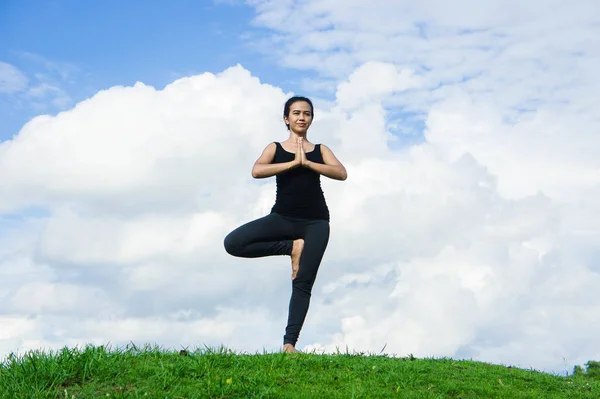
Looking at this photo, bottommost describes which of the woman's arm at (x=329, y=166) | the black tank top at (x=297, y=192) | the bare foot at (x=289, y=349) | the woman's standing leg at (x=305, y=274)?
the bare foot at (x=289, y=349)

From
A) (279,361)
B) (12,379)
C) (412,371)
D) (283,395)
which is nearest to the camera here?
(283,395)

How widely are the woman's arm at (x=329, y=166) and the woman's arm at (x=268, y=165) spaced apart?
0.85ft

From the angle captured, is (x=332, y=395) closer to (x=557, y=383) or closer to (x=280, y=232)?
(x=280, y=232)

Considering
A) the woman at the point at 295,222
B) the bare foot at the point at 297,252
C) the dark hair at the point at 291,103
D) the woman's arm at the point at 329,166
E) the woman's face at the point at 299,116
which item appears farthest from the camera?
the dark hair at the point at 291,103

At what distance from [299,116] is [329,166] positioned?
903 millimetres

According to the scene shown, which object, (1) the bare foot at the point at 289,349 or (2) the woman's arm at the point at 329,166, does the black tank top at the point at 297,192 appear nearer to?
(2) the woman's arm at the point at 329,166

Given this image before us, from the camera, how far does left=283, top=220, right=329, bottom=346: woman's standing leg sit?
1002 cm

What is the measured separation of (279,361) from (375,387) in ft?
4.20

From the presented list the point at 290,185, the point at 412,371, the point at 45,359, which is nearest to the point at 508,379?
the point at 412,371

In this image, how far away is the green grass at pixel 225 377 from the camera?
24.6ft

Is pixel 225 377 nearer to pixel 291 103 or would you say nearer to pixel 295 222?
pixel 295 222

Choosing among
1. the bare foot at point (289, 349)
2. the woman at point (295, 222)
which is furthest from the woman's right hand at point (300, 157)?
the bare foot at point (289, 349)

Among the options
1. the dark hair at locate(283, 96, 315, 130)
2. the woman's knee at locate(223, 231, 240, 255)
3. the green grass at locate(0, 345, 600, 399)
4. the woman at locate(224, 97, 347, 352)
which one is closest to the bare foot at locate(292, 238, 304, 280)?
the woman at locate(224, 97, 347, 352)

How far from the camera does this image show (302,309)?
10.1m
